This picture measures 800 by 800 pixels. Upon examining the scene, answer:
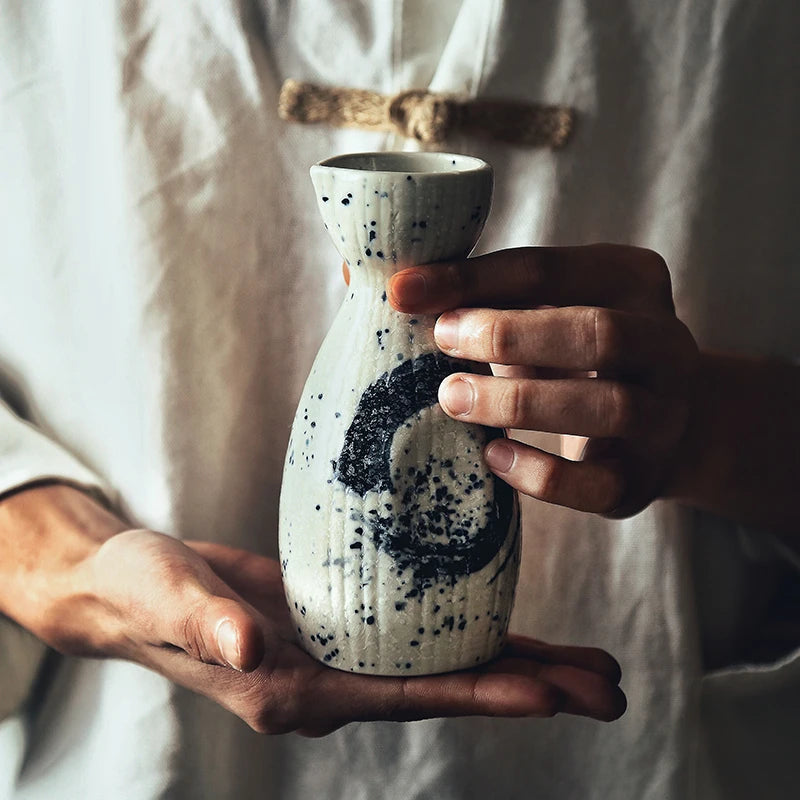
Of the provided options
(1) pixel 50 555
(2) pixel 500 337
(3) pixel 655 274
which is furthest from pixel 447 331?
(1) pixel 50 555

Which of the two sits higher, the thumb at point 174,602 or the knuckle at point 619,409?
the knuckle at point 619,409

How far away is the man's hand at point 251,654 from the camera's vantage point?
1.25ft

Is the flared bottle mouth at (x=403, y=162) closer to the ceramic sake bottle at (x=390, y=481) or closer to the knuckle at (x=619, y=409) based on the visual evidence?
the ceramic sake bottle at (x=390, y=481)

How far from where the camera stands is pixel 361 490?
37 cm

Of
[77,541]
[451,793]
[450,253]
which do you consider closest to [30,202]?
[77,541]

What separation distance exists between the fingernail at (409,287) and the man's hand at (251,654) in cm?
14

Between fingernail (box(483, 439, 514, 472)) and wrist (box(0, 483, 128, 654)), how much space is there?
263 millimetres

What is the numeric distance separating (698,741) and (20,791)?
450 millimetres

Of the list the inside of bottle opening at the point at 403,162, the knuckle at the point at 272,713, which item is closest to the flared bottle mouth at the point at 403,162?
the inside of bottle opening at the point at 403,162

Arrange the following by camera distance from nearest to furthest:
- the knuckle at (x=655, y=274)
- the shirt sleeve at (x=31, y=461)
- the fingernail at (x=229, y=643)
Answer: the fingernail at (x=229, y=643) < the knuckle at (x=655, y=274) < the shirt sleeve at (x=31, y=461)

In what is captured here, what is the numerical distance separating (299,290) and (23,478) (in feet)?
0.68

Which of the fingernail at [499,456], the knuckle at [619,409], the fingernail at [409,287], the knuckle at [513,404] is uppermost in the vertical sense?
the fingernail at [409,287]

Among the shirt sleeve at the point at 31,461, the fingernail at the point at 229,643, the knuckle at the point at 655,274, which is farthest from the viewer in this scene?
the shirt sleeve at the point at 31,461

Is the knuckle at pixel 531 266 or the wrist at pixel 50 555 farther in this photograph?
the wrist at pixel 50 555
